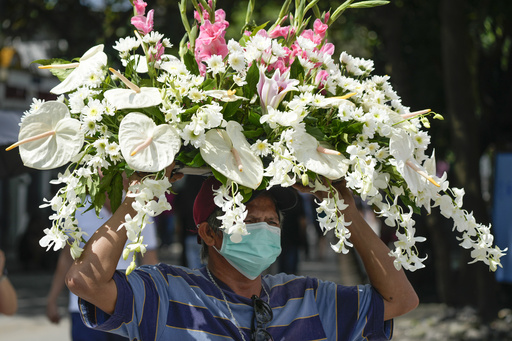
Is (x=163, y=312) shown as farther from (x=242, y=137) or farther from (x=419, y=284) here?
(x=419, y=284)

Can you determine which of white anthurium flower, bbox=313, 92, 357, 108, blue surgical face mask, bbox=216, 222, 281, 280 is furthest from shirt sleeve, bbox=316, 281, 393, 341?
white anthurium flower, bbox=313, 92, 357, 108

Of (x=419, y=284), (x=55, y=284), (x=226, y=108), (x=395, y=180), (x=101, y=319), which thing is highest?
(x=226, y=108)

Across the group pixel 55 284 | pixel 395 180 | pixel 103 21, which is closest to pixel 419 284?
pixel 103 21

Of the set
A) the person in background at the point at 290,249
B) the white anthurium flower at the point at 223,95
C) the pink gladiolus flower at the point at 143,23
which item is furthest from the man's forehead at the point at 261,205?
the person in background at the point at 290,249

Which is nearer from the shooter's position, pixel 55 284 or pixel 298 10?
pixel 298 10

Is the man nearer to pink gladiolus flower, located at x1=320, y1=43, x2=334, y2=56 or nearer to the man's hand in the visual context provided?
pink gladiolus flower, located at x1=320, y1=43, x2=334, y2=56

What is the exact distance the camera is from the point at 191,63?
2340mm

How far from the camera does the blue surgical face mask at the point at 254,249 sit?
2541 mm

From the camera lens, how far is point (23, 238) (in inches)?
626

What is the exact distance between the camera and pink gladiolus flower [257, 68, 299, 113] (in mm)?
2250

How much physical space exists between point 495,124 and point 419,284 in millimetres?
4079

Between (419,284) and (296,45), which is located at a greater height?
(296,45)

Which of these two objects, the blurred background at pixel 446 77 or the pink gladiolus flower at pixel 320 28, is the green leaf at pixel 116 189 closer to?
the pink gladiolus flower at pixel 320 28

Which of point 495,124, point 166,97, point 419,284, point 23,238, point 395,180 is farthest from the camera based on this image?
point 23,238
